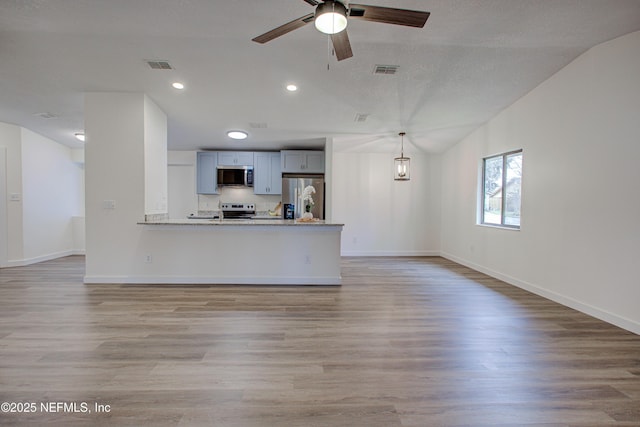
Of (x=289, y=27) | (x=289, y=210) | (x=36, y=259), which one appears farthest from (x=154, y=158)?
(x=36, y=259)

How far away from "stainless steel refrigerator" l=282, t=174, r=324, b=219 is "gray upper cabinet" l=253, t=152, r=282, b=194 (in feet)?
0.89

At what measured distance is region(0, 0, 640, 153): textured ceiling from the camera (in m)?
2.55

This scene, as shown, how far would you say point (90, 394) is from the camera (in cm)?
172

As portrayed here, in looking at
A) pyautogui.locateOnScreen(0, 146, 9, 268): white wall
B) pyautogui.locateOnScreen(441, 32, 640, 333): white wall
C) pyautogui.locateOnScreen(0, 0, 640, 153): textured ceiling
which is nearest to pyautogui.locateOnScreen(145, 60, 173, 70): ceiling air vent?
pyautogui.locateOnScreen(0, 0, 640, 153): textured ceiling

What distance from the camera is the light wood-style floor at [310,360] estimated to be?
160cm

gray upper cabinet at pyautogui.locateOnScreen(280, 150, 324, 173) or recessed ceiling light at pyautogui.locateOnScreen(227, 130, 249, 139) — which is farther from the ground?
recessed ceiling light at pyautogui.locateOnScreen(227, 130, 249, 139)

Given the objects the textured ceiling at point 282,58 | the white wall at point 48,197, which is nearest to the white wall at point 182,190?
the textured ceiling at point 282,58

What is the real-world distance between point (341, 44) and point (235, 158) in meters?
4.51

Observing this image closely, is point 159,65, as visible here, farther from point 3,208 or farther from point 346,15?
point 3,208

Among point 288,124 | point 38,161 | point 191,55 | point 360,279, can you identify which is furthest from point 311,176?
point 38,161

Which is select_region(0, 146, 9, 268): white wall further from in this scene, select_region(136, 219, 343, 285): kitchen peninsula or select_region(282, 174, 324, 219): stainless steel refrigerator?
select_region(282, 174, 324, 219): stainless steel refrigerator

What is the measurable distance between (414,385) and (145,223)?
3798mm

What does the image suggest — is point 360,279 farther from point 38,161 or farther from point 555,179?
point 38,161

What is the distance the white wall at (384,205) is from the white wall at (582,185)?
7.02 feet
